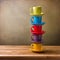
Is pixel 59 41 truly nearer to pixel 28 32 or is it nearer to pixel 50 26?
pixel 50 26

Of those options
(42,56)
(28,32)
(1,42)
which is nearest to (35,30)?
(42,56)

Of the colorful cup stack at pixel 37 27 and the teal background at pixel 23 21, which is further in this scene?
the teal background at pixel 23 21

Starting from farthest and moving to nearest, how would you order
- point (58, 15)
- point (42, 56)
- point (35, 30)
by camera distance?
point (58, 15) → point (35, 30) → point (42, 56)

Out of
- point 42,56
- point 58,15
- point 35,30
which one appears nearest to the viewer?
point 42,56

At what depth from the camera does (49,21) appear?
1358 mm

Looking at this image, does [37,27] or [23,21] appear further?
[23,21]

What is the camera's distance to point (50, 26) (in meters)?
1.36

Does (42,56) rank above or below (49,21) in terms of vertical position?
below

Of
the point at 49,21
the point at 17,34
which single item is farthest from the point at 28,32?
the point at 49,21

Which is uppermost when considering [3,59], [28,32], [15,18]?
[15,18]

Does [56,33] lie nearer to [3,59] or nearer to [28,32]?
[28,32]

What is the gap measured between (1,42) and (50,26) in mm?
435

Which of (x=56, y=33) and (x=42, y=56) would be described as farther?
(x=56, y=33)

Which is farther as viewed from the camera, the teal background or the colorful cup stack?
the teal background
